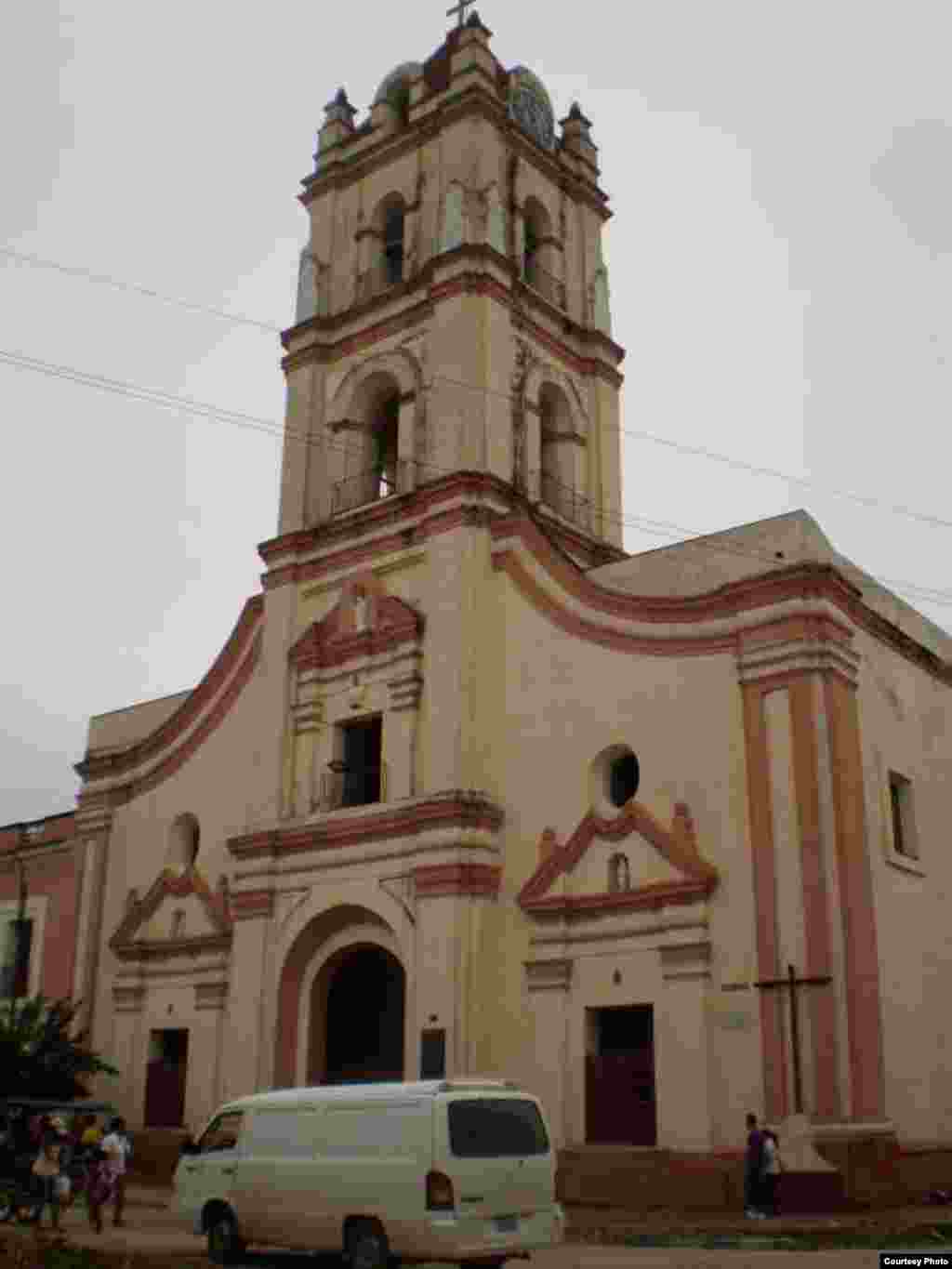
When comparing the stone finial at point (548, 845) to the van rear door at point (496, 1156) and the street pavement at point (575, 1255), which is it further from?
the van rear door at point (496, 1156)

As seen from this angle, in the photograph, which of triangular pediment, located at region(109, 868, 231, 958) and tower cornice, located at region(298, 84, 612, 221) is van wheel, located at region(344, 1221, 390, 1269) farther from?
tower cornice, located at region(298, 84, 612, 221)

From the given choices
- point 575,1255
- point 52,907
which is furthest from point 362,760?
point 575,1255

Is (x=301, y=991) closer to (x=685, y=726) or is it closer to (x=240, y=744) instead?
(x=240, y=744)

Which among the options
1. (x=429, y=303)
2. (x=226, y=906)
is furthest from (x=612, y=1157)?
(x=429, y=303)

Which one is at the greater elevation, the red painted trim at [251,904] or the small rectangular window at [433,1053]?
the red painted trim at [251,904]

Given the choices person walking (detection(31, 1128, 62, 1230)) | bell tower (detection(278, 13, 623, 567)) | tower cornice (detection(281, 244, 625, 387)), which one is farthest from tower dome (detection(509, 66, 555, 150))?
person walking (detection(31, 1128, 62, 1230))

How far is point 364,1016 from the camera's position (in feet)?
84.2

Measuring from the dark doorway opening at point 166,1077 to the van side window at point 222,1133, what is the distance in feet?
35.6

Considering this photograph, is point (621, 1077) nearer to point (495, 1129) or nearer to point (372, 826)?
point (372, 826)

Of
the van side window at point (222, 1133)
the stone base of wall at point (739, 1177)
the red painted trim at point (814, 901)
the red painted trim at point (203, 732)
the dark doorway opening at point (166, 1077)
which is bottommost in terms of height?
the stone base of wall at point (739, 1177)

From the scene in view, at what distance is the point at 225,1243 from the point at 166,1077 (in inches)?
491

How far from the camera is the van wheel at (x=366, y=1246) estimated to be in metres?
13.3

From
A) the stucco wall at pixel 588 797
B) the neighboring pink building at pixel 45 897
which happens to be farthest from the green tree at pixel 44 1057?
the stucco wall at pixel 588 797

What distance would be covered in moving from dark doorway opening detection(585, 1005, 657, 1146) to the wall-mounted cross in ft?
7.98
